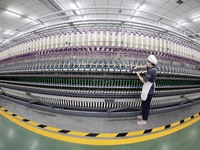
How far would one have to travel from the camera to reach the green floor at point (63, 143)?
68.7 inches

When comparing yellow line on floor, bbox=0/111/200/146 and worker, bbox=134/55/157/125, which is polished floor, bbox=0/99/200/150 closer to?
yellow line on floor, bbox=0/111/200/146

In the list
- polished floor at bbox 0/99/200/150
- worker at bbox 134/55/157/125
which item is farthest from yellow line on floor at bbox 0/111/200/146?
worker at bbox 134/55/157/125

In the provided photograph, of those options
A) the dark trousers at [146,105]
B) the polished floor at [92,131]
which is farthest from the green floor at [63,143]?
the dark trousers at [146,105]

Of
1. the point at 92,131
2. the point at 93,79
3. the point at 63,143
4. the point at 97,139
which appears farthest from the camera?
the point at 93,79

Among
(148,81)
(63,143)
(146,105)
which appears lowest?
(63,143)

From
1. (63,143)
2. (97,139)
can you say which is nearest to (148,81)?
(97,139)

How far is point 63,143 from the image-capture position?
1.82m

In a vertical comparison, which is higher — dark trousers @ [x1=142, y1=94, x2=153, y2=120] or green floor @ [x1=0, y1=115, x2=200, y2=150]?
dark trousers @ [x1=142, y1=94, x2=153, y2=120]

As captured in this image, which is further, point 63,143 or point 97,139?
point 97,139

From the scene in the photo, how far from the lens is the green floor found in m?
1.74

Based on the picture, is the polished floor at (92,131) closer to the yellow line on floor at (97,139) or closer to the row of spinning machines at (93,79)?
the yellow line on floor at (97,139)

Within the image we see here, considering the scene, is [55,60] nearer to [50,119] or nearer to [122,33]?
[50,119]

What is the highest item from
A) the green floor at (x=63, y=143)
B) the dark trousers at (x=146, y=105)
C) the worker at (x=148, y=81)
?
the worker at (x=148, y=81)

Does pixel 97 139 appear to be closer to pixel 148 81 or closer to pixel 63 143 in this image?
pixel 63 143
